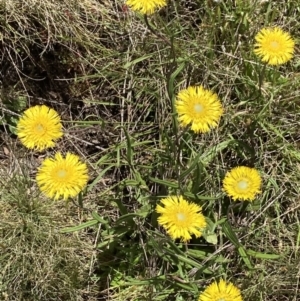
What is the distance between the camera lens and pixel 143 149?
6.51ft

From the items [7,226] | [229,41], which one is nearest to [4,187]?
[7,226]

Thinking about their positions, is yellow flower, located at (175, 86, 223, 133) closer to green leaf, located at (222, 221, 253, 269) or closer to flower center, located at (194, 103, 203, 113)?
flower center, located at (194, 103, 203, 113)

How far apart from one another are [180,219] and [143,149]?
480mm

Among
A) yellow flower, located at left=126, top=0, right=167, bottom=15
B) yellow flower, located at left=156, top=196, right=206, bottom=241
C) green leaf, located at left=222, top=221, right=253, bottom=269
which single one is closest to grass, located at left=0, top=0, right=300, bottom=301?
green leaf, located at left=222, top=221, right=253, bottom=269

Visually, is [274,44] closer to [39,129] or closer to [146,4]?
[146,4]

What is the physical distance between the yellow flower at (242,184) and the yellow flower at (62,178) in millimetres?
395

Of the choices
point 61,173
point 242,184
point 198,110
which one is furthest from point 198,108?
point 61,173

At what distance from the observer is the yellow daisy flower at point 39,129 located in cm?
155

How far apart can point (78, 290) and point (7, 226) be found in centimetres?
30

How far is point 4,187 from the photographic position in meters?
1.95

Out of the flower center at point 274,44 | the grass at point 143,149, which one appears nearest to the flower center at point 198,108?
the grass at point 143,149

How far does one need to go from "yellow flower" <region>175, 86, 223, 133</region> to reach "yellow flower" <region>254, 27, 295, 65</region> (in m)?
0.22

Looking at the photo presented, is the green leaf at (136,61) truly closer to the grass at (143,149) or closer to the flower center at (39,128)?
the grass at (143,149)

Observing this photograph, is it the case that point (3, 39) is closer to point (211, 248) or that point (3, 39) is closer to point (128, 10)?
point (128, 10)
